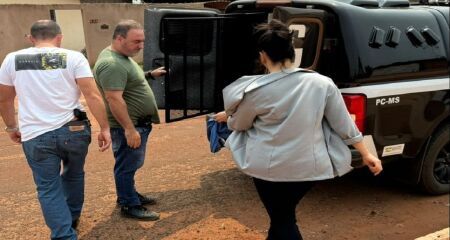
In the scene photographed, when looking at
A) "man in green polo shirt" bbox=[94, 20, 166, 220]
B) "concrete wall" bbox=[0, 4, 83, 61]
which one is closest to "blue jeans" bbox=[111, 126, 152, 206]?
"man in green polo shirt" bbox=[94, 20, 166, 220]

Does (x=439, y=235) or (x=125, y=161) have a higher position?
(x=125, y=161)

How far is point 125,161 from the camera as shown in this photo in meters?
3.85

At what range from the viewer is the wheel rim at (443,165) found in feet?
14.6

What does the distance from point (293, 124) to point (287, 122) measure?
3cm

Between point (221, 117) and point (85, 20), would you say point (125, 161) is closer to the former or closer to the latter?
point (221, 117)

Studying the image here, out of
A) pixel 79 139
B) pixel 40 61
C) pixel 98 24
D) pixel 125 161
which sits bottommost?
pixel 98 24

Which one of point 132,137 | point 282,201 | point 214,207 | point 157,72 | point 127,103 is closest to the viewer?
point 282,201

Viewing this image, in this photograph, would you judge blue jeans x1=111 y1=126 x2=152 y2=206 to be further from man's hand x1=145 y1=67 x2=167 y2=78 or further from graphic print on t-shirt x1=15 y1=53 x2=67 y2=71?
graphic print on t-shirt x1=15 y1=53 x2=67 y2=71

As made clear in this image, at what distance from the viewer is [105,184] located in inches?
190

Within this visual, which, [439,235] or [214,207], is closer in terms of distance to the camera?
[439,235]

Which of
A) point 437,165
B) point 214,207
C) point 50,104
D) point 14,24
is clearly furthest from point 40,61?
point 14,24

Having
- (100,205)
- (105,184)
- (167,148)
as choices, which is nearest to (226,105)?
(100,205)

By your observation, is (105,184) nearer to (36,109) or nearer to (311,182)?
(36,109)

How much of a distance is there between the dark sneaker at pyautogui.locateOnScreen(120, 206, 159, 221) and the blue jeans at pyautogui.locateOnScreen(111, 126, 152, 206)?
0.04m
